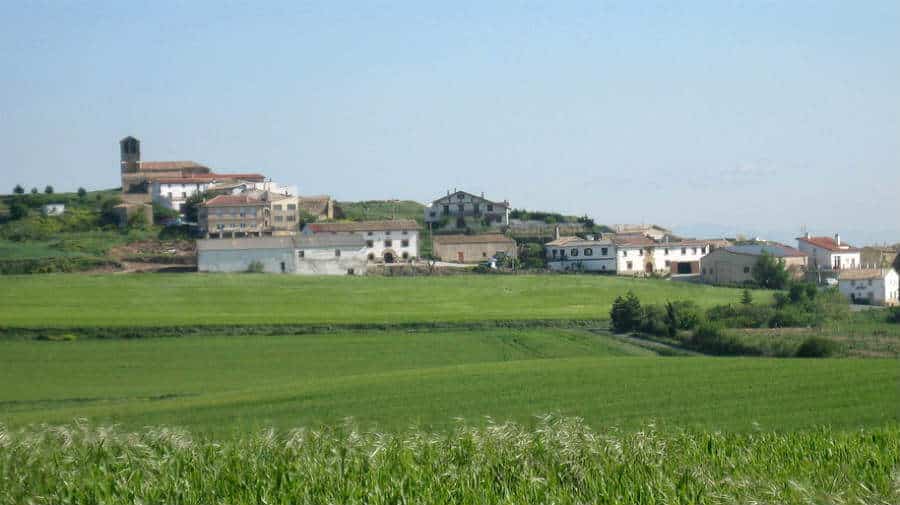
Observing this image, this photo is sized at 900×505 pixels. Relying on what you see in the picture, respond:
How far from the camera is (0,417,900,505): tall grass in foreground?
39.2 ft

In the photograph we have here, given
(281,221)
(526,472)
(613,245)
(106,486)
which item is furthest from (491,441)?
(281,221)

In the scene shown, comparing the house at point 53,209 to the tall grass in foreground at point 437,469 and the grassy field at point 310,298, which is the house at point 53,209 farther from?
the tall grass in foreground at point 437,469

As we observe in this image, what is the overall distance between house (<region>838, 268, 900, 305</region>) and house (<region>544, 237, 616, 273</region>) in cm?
1893

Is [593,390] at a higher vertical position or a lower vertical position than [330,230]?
lower

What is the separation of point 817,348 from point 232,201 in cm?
5794

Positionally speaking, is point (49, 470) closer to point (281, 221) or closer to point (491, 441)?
point (491, 441)

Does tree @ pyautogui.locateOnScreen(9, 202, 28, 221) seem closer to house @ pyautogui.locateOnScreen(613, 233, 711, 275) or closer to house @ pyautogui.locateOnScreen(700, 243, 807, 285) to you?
house @ pyautogui.locateOnScreen(613, 233, 711, 275)

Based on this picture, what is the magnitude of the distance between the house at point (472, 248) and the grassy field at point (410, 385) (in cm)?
3783

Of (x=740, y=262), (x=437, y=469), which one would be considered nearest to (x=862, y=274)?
(x=740, y=262)

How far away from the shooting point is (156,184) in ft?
331

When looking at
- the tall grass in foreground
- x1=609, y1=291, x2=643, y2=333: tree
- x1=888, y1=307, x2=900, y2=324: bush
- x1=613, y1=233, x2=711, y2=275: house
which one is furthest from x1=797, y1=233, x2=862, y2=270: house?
the tall grass in foreground

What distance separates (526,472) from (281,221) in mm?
78546

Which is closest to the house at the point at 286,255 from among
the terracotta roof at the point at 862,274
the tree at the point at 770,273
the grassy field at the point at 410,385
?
the tree at the point at 770,273

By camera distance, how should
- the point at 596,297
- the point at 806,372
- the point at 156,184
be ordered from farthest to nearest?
the point at 156,184 → the point at 596,297 → the point at 806,372
